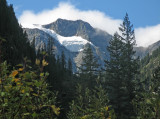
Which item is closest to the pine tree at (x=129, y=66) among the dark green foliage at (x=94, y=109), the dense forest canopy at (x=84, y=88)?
the dense forest canopy at (x=84, y=88)

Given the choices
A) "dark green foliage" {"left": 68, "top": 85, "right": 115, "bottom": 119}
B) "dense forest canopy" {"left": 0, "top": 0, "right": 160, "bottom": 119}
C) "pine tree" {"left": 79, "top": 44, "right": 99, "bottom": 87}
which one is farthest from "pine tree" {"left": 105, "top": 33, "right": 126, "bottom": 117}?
"dark green foliage" {"left": 68, "top": 85, "right": 115, "bottom": 119}

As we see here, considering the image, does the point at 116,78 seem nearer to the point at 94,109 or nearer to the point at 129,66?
the point at 129,66

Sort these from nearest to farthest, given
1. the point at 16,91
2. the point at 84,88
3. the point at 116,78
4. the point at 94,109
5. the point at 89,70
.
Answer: the point at 16,91 → the point at 94,109 → the point at 116,78 → the point at 84,88 → the point at 89,70

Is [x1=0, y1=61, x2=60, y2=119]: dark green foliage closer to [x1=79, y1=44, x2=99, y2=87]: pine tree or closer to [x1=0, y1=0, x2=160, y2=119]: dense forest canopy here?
[x1=0, y1=0, x2=160, y2=119]: dense forest canopy

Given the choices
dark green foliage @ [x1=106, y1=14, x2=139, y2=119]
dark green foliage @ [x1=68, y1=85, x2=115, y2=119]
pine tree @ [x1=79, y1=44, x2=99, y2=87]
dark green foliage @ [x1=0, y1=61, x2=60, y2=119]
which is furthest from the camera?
pine tree @ [x1=79, y1=44, x2=99, y2=87]

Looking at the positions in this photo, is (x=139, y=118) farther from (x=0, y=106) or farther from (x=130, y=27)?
(x=130, y=27)

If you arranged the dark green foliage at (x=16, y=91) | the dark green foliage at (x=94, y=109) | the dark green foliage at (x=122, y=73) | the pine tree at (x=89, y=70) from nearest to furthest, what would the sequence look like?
1. the dark green foliage at (x=16, y=91)
2. the dark green foliage at (x=94, y=109)
3. the dark green foliage at (x=122, y=73)
4. the pine tree at (x=89, y=70)

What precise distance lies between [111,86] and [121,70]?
11.3ft

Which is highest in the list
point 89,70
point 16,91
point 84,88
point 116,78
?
point 16,91

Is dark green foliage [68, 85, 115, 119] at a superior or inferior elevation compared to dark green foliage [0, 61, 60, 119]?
inferior

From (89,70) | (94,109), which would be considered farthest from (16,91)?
(89,70)

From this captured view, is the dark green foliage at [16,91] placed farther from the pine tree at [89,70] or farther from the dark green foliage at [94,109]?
the pine tree at [89,70]

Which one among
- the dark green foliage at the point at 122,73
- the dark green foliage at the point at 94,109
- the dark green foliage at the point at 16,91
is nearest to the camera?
the dark green foliage at the point at 16,91

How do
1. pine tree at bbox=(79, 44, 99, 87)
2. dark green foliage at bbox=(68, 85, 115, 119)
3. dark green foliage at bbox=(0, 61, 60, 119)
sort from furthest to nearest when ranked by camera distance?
pine tree at bbox=(79, 44, 99, 87)
dark green foliage at bbox=(68, 85, 115, 119)
dark green foliage at bbox=(0, 61, 60, 119)
